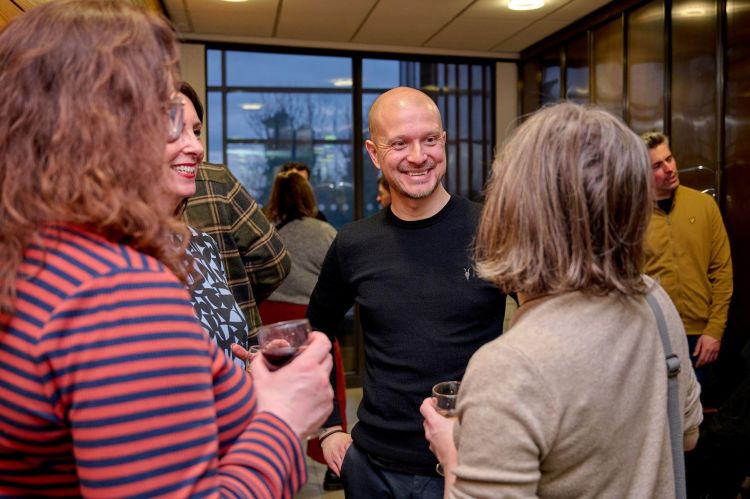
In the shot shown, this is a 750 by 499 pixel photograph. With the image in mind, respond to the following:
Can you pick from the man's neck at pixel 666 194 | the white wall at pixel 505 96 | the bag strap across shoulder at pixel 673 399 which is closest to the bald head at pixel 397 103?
the bag strap across shoulder at pixel 673 399

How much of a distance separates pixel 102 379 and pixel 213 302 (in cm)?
99

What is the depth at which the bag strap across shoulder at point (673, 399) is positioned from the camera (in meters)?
1.14

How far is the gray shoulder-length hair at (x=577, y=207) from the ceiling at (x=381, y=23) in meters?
3.91

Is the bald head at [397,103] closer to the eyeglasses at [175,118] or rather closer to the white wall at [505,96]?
the eyeglasses at [175,118]

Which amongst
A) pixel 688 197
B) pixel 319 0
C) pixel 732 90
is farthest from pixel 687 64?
pixel 319 0

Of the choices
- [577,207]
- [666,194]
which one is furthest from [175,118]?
[666,194]

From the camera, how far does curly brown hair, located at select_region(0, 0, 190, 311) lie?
789mm

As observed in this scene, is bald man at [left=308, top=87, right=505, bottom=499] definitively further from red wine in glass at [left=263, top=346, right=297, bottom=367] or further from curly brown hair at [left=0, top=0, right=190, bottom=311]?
curly brown hair at [left=0, top=0, right=190, bottom=311]

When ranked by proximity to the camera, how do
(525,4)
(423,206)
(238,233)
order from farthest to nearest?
(525,4)
(238,233)
(423,206)

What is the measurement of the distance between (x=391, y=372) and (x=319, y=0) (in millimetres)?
3481

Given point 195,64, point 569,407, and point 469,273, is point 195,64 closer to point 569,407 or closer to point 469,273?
point 469,273

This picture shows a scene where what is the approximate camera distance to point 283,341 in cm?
108

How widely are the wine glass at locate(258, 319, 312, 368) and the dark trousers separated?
87 cm

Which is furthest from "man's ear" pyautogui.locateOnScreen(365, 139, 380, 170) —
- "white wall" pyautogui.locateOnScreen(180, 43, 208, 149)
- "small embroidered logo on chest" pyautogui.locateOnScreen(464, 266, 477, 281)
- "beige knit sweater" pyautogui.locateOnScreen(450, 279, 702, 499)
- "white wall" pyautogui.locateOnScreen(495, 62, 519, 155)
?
"white wall" pyautogui.locateOnScreen(495, 62, 519, 155)
